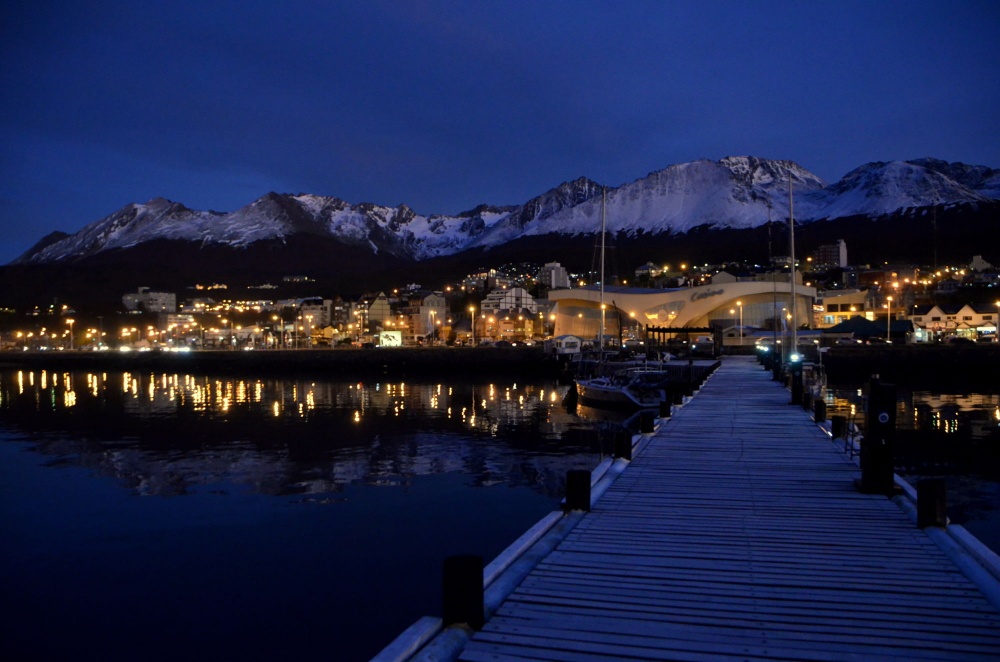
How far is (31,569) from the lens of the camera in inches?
512

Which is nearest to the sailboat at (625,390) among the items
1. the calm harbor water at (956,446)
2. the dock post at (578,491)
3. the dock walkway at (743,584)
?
the calm harbor water at (956,446)

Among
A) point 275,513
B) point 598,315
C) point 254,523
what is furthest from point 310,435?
point 598,315

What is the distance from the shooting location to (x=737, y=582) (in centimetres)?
668

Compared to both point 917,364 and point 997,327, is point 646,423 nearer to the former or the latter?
point 917,364

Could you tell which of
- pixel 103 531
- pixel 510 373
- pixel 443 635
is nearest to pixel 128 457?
pixel 103 531

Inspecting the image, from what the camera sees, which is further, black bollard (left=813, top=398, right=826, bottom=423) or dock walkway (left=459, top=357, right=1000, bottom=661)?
black bollard (left=813, top=398, right=826, bottom=423)

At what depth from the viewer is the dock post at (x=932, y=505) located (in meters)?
8.27

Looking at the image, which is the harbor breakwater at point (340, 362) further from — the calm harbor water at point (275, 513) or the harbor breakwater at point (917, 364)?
the calm harbor water at point (275, 513)

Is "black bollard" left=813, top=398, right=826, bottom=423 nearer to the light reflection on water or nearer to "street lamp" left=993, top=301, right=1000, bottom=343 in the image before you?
the light reflection on water

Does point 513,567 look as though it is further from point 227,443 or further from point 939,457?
point 227,443

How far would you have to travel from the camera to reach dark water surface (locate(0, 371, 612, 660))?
10.2m

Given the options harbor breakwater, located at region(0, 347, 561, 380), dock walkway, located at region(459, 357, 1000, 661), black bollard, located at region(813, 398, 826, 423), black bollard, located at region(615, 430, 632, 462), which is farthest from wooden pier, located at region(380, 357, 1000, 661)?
harbor breakwater, located at region(0, 347, 561, 380)

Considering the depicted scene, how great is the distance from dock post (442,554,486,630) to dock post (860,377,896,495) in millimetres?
6642

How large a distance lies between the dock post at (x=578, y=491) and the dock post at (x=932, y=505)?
378cm
